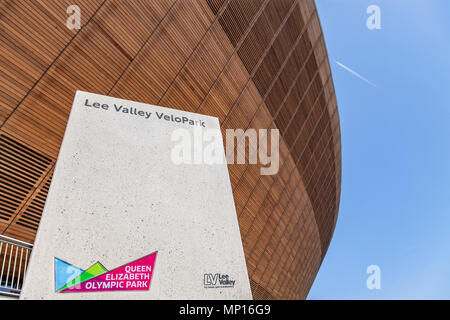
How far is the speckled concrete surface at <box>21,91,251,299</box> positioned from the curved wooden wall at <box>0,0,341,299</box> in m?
2.95

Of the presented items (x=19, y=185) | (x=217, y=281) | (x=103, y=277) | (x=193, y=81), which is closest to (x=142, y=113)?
(x=103, y=277)

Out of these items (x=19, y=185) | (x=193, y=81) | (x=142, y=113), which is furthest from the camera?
(x=193, y=81)

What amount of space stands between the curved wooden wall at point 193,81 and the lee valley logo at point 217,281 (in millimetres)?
4727

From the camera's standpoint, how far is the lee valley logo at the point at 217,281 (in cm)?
368

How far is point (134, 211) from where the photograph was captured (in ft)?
12.3

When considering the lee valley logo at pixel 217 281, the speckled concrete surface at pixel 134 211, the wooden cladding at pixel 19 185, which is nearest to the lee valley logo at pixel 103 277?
the speckled concrete surface at pixel 134 211

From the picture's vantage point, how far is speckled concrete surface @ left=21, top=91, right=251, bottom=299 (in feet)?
11.0

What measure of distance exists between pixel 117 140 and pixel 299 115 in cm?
1146

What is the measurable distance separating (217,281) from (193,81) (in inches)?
258

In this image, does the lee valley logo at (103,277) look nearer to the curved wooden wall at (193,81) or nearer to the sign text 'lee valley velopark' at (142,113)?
the sign text 'lee valley velopark' at (142,113)

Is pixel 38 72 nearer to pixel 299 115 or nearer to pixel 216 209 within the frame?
pixel 216 209

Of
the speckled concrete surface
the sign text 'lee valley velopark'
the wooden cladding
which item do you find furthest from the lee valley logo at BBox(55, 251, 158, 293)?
the wooden cladding

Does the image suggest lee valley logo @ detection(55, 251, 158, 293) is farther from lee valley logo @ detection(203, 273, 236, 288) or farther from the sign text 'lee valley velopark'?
the sign text 'lee valley velopark'

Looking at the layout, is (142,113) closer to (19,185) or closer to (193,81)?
(19,185)
